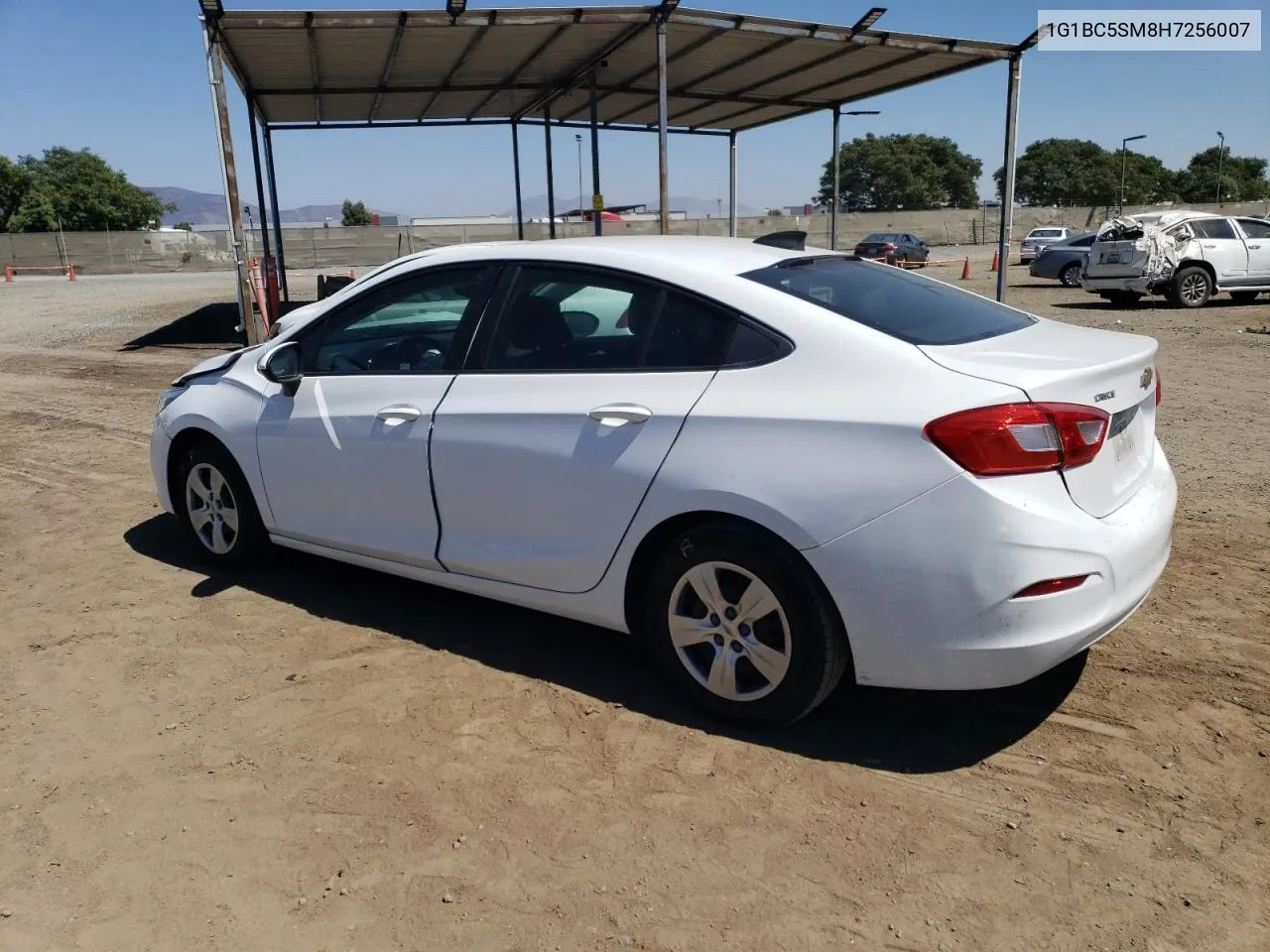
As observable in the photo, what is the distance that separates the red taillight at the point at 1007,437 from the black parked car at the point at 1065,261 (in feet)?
79.3

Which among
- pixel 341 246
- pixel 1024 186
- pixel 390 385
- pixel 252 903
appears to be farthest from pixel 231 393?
pixel 1024 186

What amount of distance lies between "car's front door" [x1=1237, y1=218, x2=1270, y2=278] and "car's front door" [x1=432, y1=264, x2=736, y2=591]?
18.7 meters

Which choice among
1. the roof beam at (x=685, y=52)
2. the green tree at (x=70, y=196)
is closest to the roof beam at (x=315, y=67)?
the roof beam at (x=685, y=52)

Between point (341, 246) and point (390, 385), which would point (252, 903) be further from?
point (341, 246)

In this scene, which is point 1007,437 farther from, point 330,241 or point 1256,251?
point 330,241

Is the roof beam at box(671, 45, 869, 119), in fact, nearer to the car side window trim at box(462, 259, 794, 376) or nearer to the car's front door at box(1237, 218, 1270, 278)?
the car's front door at box(1237, 218, 1270, 278)

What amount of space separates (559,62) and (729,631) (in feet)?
45.3

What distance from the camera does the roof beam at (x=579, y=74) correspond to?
12.9 metres

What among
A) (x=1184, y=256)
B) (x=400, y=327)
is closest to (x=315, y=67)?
(x=400, y=327)

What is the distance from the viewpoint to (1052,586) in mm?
2688

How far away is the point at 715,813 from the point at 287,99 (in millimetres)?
17873

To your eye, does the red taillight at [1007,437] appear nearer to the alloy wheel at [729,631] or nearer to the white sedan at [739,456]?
the white sedan at [739,456]

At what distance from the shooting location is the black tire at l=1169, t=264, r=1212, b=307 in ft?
58.1

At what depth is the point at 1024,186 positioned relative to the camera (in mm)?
112875
